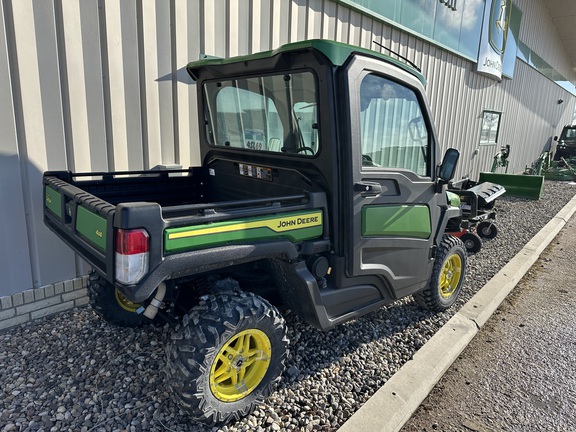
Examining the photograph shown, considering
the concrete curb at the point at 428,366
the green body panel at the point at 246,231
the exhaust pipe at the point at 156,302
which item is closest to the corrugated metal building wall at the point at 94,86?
the exhaust pipe at the point at 156,302

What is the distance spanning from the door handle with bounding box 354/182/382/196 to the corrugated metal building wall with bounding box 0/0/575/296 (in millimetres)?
2381

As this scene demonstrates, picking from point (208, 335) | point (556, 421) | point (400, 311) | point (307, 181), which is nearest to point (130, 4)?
point (307, 181)

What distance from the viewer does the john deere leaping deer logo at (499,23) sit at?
10.8 metres

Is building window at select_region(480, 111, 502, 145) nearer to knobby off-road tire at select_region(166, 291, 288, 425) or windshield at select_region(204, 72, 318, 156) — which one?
windshield at select_region(204, 72, 318, 156)

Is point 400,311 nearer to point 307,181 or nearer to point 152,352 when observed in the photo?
point 307,181

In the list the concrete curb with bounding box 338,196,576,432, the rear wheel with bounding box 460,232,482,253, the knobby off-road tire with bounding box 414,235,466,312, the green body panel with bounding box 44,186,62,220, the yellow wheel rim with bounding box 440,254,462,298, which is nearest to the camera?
the concrete curb with bounding box 338,196,576,432

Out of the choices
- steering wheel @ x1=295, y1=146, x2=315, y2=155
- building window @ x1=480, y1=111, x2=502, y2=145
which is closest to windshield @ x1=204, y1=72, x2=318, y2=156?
steering wheel @ x1=295, y1=146, x2=315, y2=155

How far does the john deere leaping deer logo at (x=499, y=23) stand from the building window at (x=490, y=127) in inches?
72.5

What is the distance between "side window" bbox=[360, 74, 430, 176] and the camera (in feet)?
8.71

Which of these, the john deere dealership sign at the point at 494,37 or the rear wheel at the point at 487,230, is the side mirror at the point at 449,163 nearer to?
the rear wheel at the point at 487,230

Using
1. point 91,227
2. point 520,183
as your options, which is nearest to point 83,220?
point 91,227

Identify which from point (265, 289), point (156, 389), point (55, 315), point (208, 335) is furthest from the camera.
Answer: point (55, 315)

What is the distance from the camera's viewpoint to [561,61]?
21.6 m

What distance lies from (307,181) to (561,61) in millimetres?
25499
